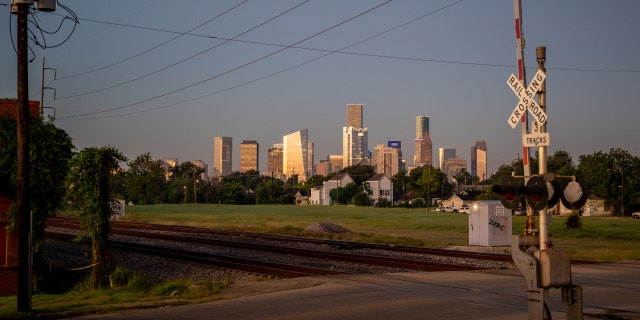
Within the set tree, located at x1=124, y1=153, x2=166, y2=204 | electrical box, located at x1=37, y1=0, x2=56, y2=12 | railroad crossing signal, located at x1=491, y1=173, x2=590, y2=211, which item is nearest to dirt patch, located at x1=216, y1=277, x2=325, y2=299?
electrical box, located at x1=37, y1=0, x2=56, y2=12

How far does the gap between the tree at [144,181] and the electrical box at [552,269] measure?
16552 cm

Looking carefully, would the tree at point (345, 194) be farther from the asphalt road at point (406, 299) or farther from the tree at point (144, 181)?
the asphalt road at point (406, 299)

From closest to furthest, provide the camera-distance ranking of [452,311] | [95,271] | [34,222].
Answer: [452,311], [95,271], [34,222]

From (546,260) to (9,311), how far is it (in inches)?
484

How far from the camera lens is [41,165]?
899 inches

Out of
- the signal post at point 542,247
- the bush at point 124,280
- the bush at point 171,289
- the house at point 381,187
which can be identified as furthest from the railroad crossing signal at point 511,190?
the house at point 381,187

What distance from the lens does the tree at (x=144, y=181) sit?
16988 centimetres

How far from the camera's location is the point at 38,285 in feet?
75.0

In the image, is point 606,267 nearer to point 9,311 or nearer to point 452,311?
point 452,311

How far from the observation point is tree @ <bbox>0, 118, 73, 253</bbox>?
872 inches

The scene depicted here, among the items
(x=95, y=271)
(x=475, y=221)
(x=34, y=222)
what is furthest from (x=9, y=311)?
(x=475, y=221)

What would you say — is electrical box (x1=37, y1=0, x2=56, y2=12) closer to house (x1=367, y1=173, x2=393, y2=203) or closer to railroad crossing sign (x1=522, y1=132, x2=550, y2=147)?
railroad crossing sign (x1=522, y1=132, x2=550, y2=147)

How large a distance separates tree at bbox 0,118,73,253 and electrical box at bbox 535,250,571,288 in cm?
1668

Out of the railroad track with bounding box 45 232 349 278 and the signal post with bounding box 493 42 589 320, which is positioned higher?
the signal post with bounding box 493 42 589 320
